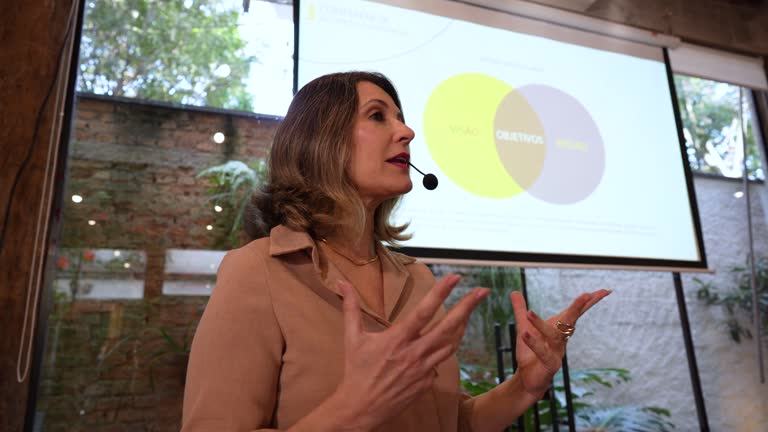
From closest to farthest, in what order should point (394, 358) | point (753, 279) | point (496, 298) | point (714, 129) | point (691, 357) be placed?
point (394, 358)
point (496, 298)
point (691, 357)
point (753, 279)
point (714, 129)

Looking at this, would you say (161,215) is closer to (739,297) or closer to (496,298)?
(496,298)

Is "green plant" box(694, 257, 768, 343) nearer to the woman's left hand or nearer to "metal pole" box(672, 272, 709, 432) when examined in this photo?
"metal pole" box(672, 272, 709, 432)

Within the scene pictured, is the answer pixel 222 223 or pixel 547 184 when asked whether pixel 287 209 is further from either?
pixel 547 184

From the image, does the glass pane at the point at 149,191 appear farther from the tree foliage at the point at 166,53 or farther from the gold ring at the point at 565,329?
the gold ring at the point at 565,329

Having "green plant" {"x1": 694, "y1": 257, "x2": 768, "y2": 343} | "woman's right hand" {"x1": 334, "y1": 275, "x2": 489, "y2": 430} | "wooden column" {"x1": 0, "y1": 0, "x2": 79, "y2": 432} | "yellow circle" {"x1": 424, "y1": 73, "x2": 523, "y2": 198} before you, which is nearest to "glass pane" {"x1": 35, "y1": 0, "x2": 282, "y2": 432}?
"wooden column" {"x1": 0, "y1": 0, "x2": 79, "y2": 432}

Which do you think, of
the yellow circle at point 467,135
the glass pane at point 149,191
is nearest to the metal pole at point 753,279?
the yellow circle at point 467,135

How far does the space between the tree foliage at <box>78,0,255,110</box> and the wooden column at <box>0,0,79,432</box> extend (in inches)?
5.9

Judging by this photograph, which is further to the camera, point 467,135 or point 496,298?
point 496,298

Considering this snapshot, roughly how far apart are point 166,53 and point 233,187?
0.72 metres

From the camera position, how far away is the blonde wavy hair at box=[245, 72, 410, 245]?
3.67ft

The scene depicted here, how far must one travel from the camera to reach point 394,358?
716 mm

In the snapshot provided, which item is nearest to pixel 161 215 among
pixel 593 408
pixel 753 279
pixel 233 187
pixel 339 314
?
pixel 233 187

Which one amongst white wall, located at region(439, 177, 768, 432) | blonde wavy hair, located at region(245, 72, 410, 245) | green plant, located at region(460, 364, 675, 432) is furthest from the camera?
white wall, located at region(439, 177, 768, 432)

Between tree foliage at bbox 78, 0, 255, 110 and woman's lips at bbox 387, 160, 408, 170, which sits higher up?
tree foliage at bbox 78, 0, 255, 110
